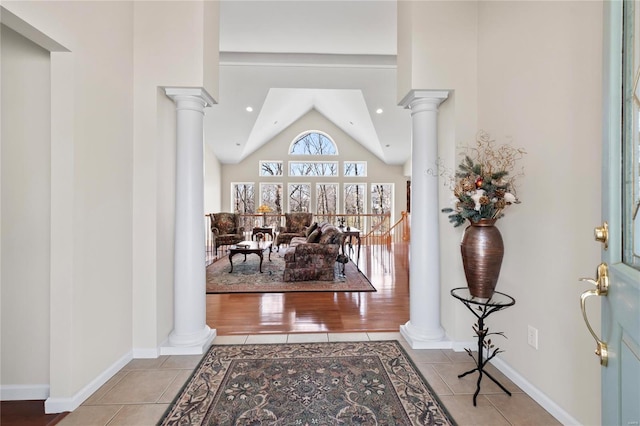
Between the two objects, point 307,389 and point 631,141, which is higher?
point 631,141

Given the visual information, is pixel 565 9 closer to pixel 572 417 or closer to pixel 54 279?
pixel 572 417

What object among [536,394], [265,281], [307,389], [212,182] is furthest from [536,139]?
[212,182]

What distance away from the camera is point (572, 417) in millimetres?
1598

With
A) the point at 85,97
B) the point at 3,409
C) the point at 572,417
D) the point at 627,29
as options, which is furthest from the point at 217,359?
the point at 627,29

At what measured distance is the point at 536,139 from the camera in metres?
1.85

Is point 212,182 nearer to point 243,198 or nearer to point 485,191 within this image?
point 243,198

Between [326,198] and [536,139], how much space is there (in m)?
8.61

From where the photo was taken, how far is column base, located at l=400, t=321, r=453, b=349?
2479 millimetres

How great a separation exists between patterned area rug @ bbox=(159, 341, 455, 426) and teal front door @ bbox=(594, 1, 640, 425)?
1.04m

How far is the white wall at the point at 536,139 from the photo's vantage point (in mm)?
1521

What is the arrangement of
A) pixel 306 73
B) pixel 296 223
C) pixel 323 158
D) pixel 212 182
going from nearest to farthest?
pixel 306 73 → pixel 296 223 → pixel 212 182 → pixel 323 158

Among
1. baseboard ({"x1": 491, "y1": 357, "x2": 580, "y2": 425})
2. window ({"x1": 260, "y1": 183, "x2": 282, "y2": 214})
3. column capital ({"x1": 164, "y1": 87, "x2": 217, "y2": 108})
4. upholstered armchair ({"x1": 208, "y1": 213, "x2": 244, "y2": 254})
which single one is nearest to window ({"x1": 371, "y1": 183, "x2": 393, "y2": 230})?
window ({"x1": 260, "y1": 183, "x2": 282, "y2": 214})

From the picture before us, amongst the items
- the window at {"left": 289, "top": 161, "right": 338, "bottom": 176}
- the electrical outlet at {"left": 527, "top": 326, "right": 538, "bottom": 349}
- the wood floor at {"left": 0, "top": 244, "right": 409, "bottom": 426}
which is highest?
the window at {"left": 289, "top": 161, "right": 338, "bottom": 176}

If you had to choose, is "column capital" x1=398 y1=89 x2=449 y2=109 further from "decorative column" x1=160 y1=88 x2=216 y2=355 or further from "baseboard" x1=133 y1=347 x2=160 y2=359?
"baseboard" x1=133 y1=347 x2=160 y2=359
